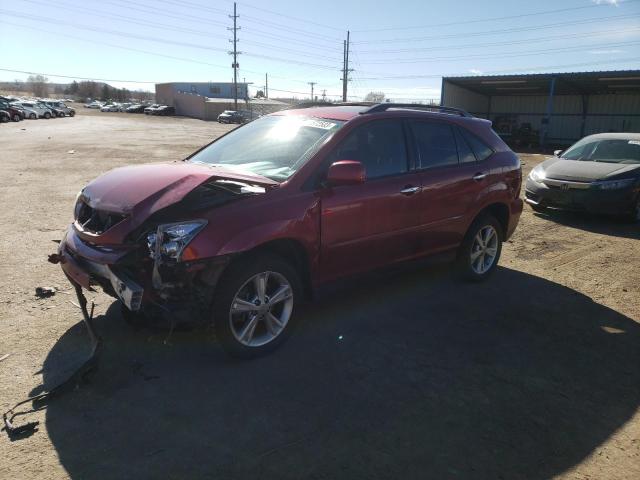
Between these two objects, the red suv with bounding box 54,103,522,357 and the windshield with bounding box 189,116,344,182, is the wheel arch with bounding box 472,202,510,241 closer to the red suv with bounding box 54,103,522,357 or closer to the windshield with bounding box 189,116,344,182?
the red suv with bounding box 54,103,522,357

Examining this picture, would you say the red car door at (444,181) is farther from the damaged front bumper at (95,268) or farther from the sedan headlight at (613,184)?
the sedan headlight at (613,184)

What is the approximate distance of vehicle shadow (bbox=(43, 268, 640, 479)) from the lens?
2627 millimetres

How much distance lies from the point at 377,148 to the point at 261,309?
1.81 metres

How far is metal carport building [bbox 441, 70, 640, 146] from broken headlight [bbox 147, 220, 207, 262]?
2938 centimetres

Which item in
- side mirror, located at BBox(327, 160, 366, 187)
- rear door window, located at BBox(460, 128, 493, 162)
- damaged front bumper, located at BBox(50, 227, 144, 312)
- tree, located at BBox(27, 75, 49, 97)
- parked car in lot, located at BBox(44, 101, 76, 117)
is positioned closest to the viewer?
damaged front bumper, located at BBox(50, 227, 144, 312)

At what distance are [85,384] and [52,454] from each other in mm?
665

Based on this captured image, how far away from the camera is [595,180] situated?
8422 mm

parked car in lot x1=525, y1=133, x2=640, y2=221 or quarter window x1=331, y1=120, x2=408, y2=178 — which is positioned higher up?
quarter window x1=331, y1=120, x2=408, y2=178

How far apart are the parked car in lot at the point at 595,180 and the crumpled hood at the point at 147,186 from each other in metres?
6.89

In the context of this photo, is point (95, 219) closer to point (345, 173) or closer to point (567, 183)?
point (345, 173)

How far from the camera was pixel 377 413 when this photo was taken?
3.05m

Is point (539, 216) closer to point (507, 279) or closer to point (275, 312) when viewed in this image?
point (507, 279)

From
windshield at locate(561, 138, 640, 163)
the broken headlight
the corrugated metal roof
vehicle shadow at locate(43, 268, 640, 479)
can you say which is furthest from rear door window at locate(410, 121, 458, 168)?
the corrugated metal roof

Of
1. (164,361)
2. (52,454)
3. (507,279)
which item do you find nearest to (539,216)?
(507,279)
